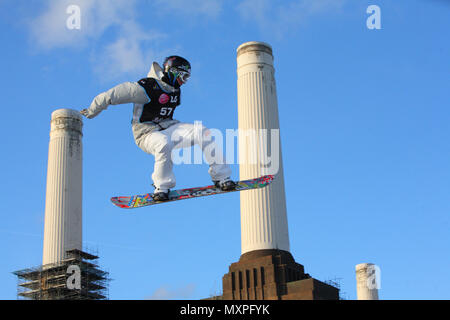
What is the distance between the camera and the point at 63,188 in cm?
6856

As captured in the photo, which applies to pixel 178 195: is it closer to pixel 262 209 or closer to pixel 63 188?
pixel 262 209

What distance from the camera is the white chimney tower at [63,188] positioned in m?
66.8

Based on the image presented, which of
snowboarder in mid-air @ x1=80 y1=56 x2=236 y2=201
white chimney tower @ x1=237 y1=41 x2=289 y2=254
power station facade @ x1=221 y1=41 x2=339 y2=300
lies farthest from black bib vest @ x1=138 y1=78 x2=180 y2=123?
white chimney tower @ x1=237 y1=41 x2=289 y2=254

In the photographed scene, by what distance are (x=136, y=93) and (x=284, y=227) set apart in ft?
121

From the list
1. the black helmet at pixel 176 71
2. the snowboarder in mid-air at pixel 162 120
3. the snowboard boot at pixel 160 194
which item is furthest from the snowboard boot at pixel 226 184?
the black helmet at pixel 176 71

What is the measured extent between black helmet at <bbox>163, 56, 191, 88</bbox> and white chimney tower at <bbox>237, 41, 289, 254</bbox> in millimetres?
34150

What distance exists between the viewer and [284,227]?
51.0 m

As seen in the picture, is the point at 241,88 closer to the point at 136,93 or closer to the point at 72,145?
the point at 72,145

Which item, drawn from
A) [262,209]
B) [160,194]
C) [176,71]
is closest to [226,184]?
[160,194]

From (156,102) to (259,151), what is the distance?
34.8 m

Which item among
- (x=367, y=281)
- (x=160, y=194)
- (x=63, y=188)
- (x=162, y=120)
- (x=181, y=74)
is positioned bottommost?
(x=160, y=194)

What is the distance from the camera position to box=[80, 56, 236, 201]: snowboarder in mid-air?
15.4 meters
